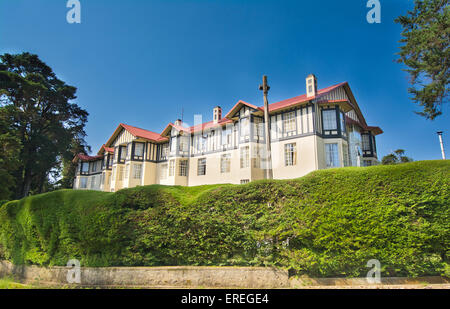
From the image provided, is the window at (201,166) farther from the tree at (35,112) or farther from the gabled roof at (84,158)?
the gabled roof at (84,158)

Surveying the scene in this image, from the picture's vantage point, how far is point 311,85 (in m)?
20.4

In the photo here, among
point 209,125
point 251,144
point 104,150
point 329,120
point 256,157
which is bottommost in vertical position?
point 256,157

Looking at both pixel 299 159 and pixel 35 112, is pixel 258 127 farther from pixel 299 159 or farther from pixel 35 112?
pixel 35 112

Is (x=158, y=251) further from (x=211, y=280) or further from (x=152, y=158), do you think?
(x=152, y=158)

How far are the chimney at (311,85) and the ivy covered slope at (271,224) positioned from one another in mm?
14956

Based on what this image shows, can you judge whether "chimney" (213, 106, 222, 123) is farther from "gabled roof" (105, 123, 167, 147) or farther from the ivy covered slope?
the ivy covered slope

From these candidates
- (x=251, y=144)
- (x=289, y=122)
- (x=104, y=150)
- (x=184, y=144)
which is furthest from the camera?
(x=104, y=150)

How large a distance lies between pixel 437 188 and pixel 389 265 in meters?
2.18

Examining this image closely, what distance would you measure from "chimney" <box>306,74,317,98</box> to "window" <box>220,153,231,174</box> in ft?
29.9

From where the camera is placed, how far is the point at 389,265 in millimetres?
5988

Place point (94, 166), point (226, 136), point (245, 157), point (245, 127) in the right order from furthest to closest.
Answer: point (94, 166), point (226, 136), point (245, 127), point (245, 157)

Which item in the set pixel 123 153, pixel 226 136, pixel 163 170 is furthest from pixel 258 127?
pixel 123 153

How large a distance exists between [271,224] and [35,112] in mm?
31942

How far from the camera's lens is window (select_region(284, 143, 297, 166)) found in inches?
781
